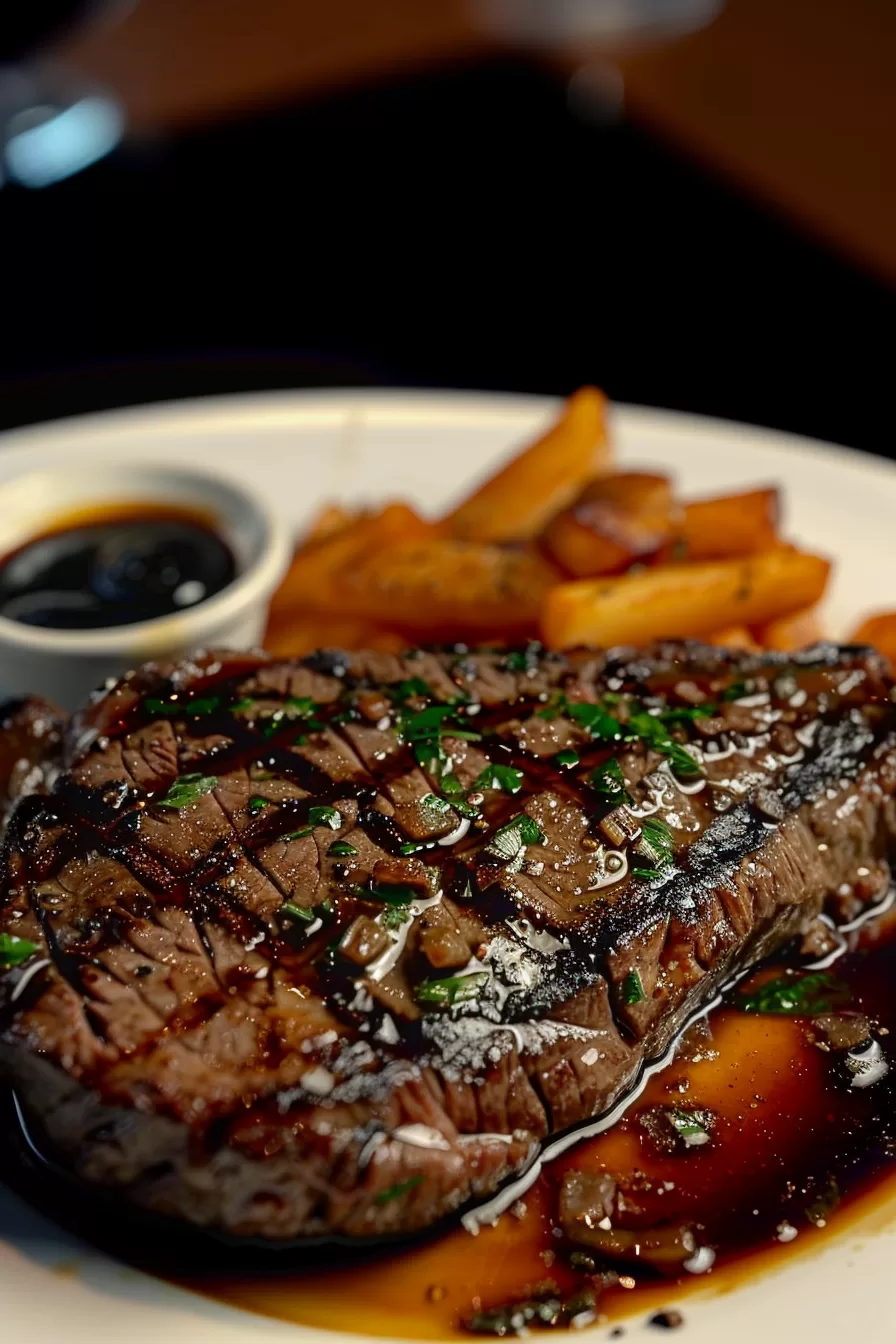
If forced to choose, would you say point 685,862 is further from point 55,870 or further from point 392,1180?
point 55,870

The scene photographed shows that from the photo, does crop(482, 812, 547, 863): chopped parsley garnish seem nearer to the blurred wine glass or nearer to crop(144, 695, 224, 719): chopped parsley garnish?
crop(144, 695, 224, 719): chopped parsley garnish

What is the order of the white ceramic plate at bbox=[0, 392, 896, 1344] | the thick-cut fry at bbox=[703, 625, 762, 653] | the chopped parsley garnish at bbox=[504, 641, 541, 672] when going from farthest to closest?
the white ceramic plate at bbox=[0, 392, 896, 1344] < the thick-cut fry at bbox=[703, 625, 762, 653] < the chopped parsley garnish at bbox=[504, 641, 541, 672]

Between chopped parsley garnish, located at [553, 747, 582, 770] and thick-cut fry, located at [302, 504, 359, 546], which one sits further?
thick-cut fry, located at [302, 504, 359, 546]

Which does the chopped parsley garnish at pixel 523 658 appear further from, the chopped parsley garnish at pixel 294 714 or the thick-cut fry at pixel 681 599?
the chopped parsley garnish at pixel 294 714

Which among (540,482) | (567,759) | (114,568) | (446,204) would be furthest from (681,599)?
(446,204)

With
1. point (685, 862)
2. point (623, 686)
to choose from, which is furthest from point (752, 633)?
point (685, 862)

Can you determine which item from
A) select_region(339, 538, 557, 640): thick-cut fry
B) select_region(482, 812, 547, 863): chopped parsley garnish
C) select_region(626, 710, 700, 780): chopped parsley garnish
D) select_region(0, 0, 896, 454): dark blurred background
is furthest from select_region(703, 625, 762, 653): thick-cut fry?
select_region(0, 0, 896, 454): dark blurred background

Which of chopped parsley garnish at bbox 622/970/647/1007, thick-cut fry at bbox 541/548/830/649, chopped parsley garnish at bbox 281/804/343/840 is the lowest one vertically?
chopped parsley garnish at bbox 622/970/647/1007
